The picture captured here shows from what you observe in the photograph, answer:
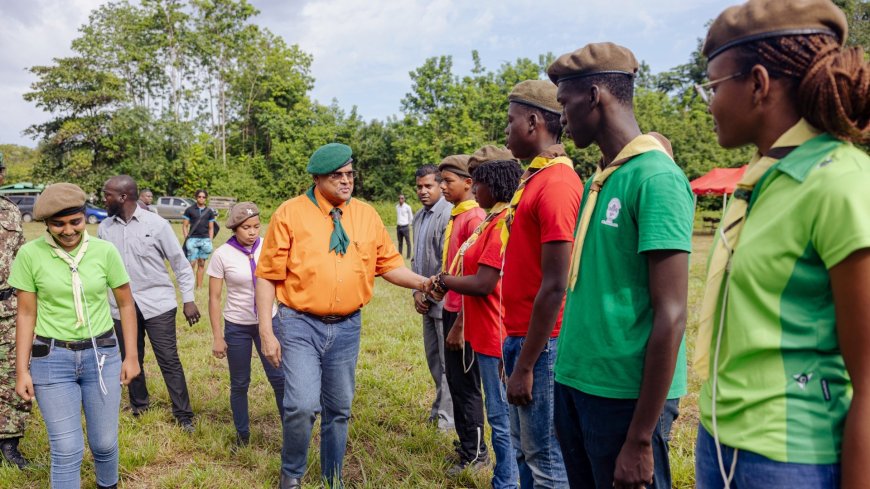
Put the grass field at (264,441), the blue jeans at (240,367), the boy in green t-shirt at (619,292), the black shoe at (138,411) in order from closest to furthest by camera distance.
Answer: the boy in green t-shirt at (619,292)
the grass field at (264,441)
the blue jeans at (240,367)
the black shoe at (138,411)

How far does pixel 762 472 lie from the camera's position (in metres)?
1.31

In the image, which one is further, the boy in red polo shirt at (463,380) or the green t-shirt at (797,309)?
the boy in red polo shirt at (463,380)

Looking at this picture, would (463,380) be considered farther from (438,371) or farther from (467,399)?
(438,371)

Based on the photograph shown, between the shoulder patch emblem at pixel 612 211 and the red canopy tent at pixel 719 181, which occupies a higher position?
the red canopy tent at pixel 719 181

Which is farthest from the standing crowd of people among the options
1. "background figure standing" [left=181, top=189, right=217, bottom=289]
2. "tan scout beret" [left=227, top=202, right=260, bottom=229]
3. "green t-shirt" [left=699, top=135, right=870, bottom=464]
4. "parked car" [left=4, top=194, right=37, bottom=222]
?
"parked car" [left=4, top=194, right=37, bottom=222]

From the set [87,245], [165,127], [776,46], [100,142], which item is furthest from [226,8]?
[776,46]

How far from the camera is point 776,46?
1.36 meters

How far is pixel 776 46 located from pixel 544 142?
1.58m

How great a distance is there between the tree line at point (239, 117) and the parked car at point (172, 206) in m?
6.75

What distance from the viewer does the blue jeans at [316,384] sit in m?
3.66

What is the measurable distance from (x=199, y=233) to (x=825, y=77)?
12102 millimetres

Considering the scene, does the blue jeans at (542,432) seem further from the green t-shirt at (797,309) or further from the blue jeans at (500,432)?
the green t-shirt at (797,309)

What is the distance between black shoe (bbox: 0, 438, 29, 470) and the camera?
4.34 meters

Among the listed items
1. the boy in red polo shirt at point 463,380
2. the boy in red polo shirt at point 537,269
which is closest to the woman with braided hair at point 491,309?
the boy in red polo shirt at point 463,380
